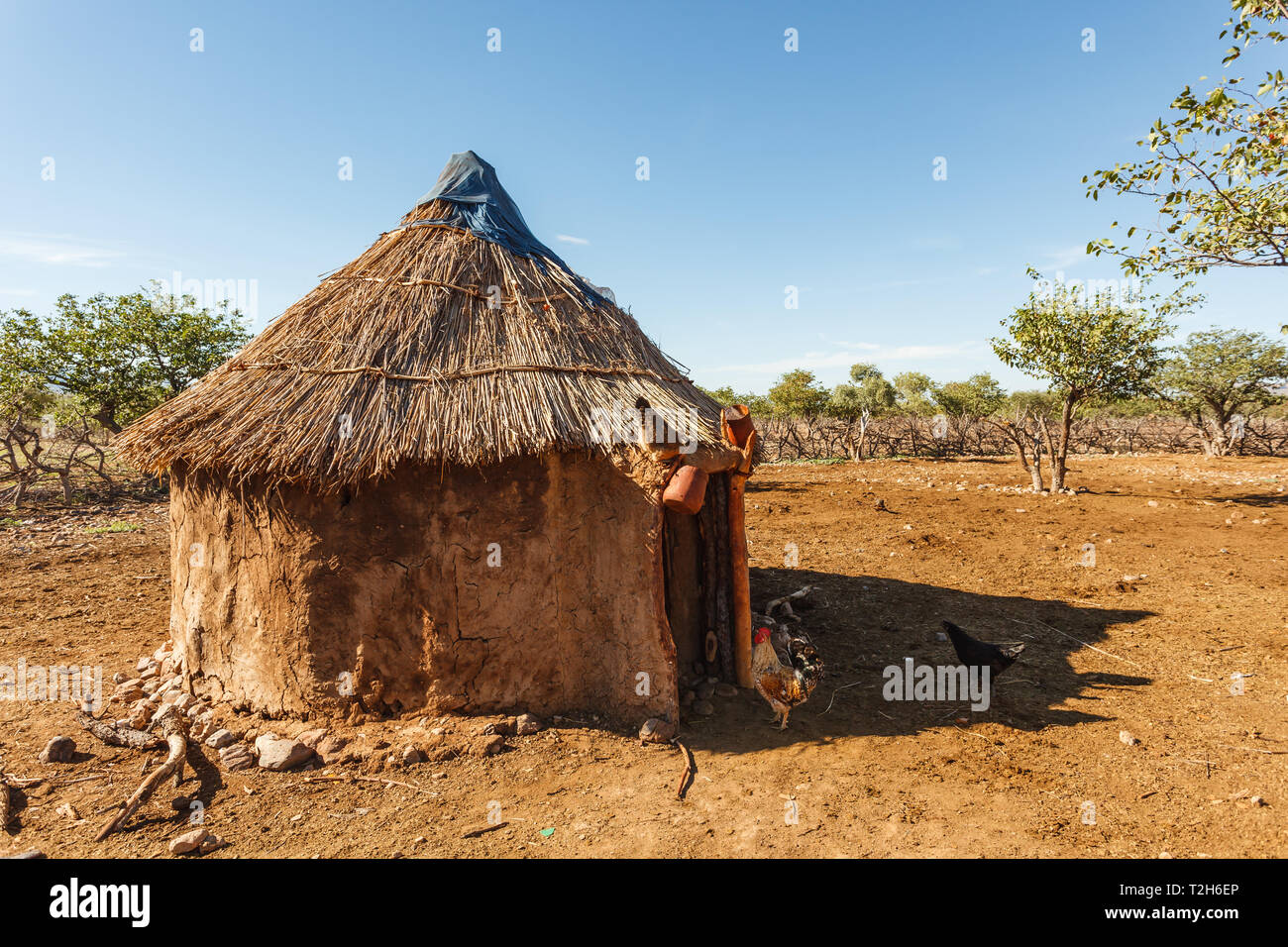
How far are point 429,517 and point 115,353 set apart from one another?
1478 cm

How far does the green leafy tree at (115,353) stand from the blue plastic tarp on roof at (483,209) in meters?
12.3

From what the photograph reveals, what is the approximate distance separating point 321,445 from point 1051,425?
36212mm

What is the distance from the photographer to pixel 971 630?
6.73 m

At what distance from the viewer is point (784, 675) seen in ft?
15.7

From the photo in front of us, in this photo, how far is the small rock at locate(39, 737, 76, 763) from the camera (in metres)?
4.28

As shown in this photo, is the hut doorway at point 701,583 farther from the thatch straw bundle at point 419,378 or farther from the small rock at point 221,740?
the small rock at point 221,740

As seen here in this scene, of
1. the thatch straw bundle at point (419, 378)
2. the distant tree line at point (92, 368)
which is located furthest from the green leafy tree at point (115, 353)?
the thatch straw bundle at point (419, 378)

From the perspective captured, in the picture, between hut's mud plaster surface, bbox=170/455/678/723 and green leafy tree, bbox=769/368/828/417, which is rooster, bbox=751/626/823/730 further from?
green leafy tree, bbox=769/368/828/417

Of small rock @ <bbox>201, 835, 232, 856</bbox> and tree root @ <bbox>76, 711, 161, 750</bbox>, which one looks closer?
small rock @ <bbox>201, 835, 232, 856</bbox>

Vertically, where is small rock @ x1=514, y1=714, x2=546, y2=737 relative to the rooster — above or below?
below

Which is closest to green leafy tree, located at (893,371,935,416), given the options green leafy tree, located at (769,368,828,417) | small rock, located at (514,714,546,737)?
green leafy tree, located at (769,368,828,417)

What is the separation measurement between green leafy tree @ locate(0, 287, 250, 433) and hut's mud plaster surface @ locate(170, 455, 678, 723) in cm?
1306

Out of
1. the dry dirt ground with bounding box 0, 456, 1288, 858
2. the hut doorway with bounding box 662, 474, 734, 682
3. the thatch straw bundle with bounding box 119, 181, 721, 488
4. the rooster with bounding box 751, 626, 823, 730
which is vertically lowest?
the dry dirt ground with bounding box 0, 456, 1288, 858
